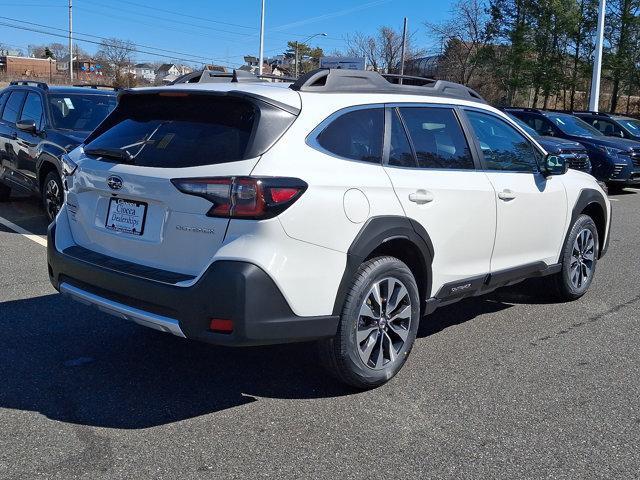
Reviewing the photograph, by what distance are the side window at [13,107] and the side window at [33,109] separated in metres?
0.21

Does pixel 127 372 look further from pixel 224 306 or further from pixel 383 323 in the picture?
pixel 383 323

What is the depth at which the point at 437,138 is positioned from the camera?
4.40 meters

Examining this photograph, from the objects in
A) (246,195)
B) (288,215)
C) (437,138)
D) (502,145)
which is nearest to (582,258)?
(502,145)

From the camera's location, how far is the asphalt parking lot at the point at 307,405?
3.11 meters

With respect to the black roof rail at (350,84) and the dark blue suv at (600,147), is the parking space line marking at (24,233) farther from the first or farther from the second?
the dark blue suv at (600,147)

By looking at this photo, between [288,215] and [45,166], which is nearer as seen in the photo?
[288,215]

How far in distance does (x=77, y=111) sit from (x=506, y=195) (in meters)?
6.39

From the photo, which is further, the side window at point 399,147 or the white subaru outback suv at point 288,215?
the side window at point 399,147

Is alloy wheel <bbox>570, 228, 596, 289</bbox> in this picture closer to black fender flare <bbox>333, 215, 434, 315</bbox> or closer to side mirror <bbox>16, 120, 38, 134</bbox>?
black fender flare <bbox>333, 215, 434, 315</bbox>

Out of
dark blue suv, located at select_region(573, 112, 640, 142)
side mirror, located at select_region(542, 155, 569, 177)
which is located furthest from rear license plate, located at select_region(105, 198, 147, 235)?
dark blue suv, located at select_region(573, 112, 640, 142)

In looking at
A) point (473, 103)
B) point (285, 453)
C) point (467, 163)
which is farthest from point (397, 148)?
point (285, 453)

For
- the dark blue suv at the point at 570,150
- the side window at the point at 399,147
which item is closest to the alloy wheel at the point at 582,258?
the side window at the point at 399,147

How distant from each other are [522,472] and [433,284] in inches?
56.2

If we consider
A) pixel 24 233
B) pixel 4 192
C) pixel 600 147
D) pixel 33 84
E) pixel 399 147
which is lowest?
pixel 24 233
